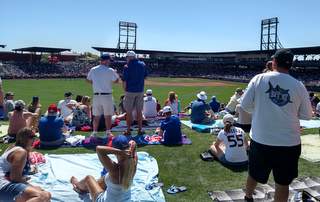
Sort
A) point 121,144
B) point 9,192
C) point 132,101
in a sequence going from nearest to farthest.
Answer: point 121,144
point 9,192
point 132,101

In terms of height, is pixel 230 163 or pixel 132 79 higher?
pixel 132 79

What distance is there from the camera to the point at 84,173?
6.80 metres

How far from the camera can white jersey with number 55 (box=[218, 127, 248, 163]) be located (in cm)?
721

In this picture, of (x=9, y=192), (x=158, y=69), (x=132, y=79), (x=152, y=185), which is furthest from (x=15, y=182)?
(x=158, y=69)

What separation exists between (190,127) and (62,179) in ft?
18.9

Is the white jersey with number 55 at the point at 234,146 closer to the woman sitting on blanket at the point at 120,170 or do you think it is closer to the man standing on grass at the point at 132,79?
the man standing on grass at the point at 132,79

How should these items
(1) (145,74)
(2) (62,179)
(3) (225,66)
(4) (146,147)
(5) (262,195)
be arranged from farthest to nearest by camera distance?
1. (3) (225,66)
2. (1) (145,74)
3. (4) (146,147)
4. (2) (62,179)
5. (5) (262,195)

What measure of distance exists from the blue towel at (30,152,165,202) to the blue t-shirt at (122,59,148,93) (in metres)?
2.08

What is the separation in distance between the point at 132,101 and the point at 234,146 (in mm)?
3166

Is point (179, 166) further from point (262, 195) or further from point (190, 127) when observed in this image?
point (190, 127)

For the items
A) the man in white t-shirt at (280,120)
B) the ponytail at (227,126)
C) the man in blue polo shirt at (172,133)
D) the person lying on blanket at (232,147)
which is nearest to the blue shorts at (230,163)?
the person lying on blanket at (232,147)

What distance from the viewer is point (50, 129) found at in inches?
340

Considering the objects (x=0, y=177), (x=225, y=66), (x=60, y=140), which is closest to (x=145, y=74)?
(x=60, y=140)

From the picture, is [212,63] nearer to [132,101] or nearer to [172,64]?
[172,64]
